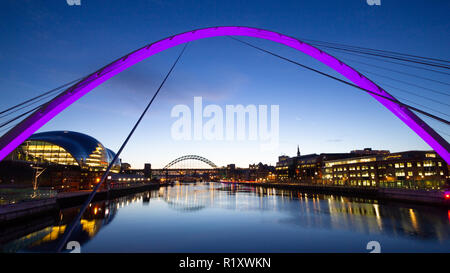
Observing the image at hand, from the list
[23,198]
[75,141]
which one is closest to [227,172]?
[75,141]

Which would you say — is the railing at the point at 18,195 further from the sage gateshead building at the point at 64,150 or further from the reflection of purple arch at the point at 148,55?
the sage gateshead building at the point at 64,150

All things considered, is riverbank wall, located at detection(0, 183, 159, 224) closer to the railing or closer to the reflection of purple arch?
the railing

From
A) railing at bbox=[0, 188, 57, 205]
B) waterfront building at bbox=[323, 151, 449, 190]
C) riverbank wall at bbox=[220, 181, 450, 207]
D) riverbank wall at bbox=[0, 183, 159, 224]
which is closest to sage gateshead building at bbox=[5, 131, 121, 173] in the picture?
riverbank wall at bbox=[0, 183, 159, 224]

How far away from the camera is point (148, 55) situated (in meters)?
13.9

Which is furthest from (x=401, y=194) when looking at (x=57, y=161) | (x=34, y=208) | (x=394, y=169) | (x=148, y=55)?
(x=57, y=161)

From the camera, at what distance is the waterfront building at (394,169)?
2397 inches

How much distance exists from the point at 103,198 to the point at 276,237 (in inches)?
1522

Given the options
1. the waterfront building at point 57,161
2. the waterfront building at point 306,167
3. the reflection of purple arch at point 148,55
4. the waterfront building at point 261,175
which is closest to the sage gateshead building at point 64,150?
the waterfront building at point 57,161

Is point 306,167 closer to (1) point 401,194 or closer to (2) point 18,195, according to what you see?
(1) point 401,194

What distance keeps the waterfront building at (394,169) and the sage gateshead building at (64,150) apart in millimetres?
80966

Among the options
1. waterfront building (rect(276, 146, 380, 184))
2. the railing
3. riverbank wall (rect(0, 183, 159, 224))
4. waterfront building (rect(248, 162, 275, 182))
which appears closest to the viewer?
riverbank wall (rect(0, 183, 159, 224))

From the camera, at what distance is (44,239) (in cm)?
1572

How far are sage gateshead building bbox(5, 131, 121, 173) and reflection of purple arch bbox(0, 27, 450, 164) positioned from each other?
2131 inches

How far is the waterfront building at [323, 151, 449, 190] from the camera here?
200ft
